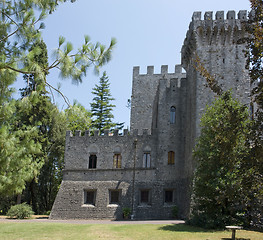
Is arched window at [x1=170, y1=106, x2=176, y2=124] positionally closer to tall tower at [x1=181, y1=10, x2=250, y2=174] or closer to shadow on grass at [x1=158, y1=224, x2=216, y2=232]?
tall tower at [x1=181, y1=10, x2=250, y2=174]

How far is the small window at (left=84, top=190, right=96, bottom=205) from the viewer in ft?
93.5

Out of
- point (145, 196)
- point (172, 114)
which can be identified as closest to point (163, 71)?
point (172, 114)

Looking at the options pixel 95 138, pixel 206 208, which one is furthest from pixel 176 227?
pixel 95 138

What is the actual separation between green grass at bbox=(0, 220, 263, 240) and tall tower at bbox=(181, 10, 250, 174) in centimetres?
817

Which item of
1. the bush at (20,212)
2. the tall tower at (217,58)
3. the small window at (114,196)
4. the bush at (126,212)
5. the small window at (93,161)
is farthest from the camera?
the small window at (93,161)

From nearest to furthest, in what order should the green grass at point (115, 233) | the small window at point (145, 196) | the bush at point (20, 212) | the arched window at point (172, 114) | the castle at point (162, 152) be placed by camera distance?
the green grass at point (115, 233) → the castle at point (162, 152) → the bush at point (20, 212) → the small window at point (145, 196) → the arched window at point (172, 114)

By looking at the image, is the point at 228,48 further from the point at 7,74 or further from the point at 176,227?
the point at 7,74

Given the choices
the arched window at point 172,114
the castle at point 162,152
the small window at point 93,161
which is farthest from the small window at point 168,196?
the small window at point 93,161

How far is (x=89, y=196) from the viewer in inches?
1131

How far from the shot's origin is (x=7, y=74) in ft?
27.7

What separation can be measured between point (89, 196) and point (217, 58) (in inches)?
559

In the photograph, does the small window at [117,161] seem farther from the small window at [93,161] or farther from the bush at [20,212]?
the bush at [20,212]

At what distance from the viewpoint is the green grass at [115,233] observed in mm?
15650

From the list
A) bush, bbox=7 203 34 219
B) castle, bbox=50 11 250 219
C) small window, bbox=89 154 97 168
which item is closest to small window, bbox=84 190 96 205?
castle, bbox=50 11 250 219
